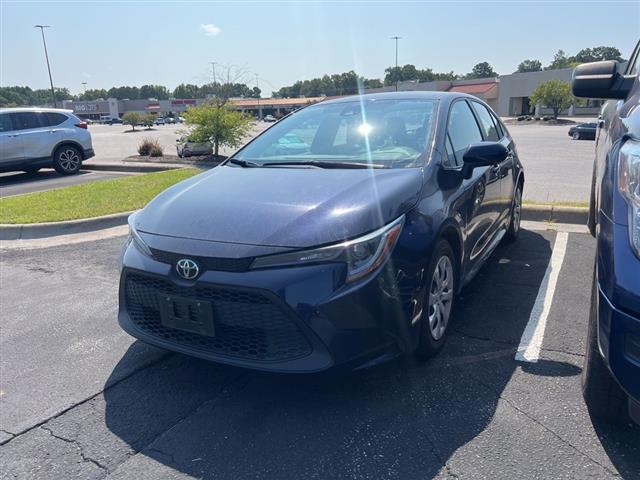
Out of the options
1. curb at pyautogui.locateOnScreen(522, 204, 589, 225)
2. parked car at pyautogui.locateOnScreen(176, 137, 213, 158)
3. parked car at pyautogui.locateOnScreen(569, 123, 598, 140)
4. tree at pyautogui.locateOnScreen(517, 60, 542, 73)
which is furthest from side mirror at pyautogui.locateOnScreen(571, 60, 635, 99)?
tree at pyautogui.locateOnScreen(517, 60, 542, 73)

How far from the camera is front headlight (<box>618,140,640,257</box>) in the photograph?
197 centimetres

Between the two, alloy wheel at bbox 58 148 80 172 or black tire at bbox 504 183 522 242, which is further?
alloy wheel at bbox 58 148 80 172

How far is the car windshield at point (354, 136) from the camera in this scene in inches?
135

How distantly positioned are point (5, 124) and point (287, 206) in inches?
441

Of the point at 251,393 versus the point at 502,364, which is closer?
the point at 251,393

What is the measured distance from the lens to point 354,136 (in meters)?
3.74

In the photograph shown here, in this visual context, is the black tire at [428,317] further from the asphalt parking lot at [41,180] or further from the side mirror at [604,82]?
the asphalt parking lot at [41,180]

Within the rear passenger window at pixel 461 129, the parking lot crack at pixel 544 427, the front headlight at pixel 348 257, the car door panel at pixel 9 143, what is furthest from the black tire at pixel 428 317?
the car door panel at pixel 9 143

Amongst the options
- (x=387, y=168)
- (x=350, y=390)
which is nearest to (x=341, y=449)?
(x=350, y=390)

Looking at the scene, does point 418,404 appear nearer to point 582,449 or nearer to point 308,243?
point 582,449

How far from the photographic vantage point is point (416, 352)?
3.02 meters

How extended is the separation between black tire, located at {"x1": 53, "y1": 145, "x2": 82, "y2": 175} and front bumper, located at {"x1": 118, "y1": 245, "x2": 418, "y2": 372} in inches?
429

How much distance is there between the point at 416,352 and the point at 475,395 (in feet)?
1.31

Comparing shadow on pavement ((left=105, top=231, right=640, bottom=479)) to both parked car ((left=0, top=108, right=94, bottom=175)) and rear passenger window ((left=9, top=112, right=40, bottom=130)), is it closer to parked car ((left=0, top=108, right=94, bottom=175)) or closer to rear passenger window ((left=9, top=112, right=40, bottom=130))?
parked car ((left=0, top=108, right=94, bottom=175))
